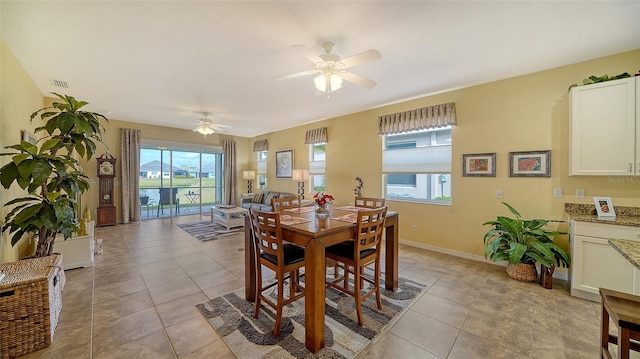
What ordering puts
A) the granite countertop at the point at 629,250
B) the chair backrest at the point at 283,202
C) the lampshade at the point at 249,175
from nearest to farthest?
the granite countertop at the point at 629,250 → the chair backrest at the point at 283,202 → the lampshade at the point at 249,175

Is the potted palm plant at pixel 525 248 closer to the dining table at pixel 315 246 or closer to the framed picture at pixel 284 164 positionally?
the dining table at pixel 315 246

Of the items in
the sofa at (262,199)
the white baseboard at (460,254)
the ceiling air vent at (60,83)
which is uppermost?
the ceiling air vent at (60,83)

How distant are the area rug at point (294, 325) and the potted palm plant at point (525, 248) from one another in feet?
4.29

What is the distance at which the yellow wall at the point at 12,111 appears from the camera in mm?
2410

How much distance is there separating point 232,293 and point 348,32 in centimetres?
300

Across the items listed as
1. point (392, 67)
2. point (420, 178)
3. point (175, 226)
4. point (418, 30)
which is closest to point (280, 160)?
point (175, 226)

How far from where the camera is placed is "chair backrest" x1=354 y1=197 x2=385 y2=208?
3.04 meters

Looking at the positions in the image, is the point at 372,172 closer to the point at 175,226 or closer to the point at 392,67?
the point at 392,67

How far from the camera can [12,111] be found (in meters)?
2.68

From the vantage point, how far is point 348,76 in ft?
8.07

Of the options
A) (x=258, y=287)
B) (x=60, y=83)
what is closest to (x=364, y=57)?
(x=258, y=287)

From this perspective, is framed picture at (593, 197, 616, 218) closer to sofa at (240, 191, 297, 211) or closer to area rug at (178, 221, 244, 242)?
sofa at (240, 191, 297, 211)

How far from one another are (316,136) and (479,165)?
356cm

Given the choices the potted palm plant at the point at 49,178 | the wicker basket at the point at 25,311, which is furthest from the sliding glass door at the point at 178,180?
the wicker basket at the point at 25,311
